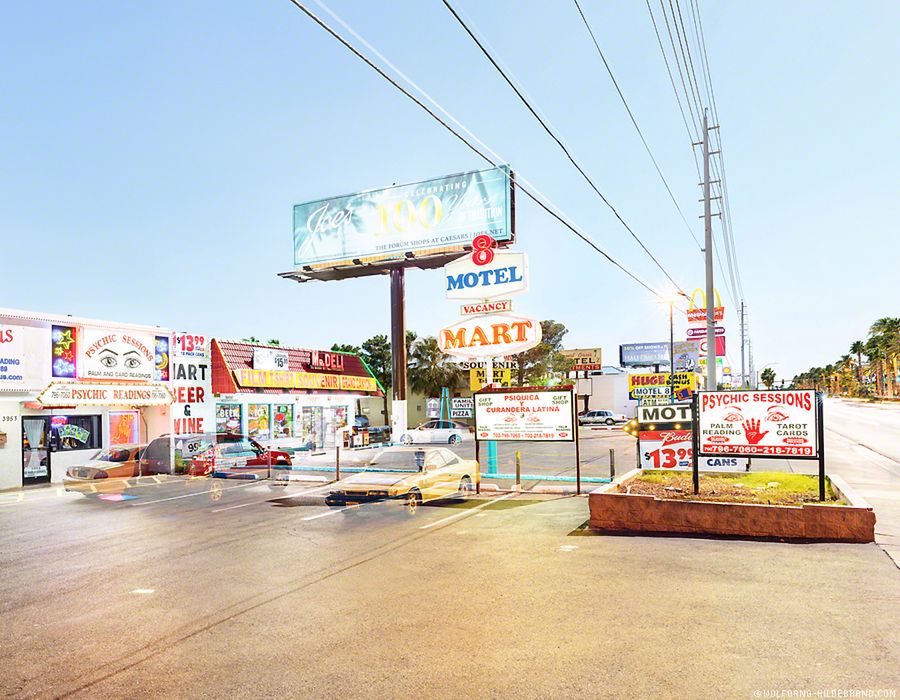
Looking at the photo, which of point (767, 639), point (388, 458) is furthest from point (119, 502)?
point (767, 639)

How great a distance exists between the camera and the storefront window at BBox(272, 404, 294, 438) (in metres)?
35.9

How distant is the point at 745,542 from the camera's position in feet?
34.6

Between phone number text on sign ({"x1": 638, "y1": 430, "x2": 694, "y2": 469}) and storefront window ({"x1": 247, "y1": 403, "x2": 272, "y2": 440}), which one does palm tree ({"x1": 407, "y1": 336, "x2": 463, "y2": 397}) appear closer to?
storefront window ({"x1": 247, "y1": 403, "x2": 272, "y2": 440})

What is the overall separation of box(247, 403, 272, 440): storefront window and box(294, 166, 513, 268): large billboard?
36.9 feet

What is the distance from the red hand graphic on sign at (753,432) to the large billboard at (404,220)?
1032 inches

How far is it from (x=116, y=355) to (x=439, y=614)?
74.8 feet

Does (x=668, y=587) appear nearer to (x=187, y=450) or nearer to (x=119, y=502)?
(x=119, y=502)

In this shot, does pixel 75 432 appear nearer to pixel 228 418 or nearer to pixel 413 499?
pixel 228 418

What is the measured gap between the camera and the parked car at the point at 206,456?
80.1 feet

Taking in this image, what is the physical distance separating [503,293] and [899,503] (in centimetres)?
1049

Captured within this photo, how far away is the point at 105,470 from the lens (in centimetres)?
2286

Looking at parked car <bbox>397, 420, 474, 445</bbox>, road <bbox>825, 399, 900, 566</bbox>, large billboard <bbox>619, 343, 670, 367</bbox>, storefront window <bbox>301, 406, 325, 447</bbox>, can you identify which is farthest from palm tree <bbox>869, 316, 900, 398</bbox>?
storefront window <bbox>301, 406, 325, 447</bbox>

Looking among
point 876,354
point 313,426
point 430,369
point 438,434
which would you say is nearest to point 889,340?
point 876,354

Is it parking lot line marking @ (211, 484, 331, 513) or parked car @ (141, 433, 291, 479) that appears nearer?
parking lot line marking @ (211, 484, 331, 513)
